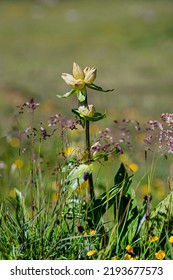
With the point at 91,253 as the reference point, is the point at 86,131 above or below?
above

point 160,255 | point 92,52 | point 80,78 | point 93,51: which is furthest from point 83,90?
point 93,51

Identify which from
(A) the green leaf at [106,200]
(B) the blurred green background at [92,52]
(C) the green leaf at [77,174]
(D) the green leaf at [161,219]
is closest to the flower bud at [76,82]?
(C) the green leaf at [77,174]

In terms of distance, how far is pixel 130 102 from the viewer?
1222 centimetres

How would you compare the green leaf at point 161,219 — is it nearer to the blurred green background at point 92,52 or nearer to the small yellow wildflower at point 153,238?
the small yellow wildflower at point 153,238

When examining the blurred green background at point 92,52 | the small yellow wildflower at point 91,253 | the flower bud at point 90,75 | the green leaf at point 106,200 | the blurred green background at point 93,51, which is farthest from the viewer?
the blurred green background at point 93,51

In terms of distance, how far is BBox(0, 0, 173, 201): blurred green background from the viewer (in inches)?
448

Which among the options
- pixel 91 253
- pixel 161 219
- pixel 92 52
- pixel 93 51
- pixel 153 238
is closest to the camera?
pixel 91 253

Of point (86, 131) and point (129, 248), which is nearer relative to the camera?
point (129, 248)

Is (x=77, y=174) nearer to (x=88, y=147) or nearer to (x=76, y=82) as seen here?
(x=88, y=147)

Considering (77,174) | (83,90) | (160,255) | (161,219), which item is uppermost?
(83,90)

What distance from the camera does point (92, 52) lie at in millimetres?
20250

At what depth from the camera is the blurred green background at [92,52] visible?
37.3 feet
